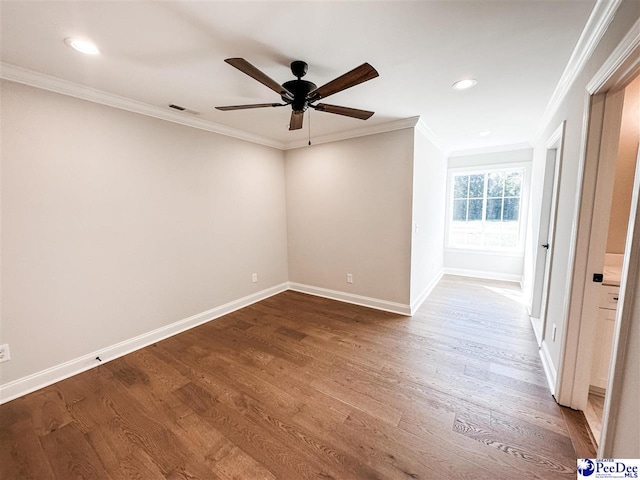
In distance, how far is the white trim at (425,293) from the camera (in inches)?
137

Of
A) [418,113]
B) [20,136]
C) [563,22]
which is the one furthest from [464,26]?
[20,136]

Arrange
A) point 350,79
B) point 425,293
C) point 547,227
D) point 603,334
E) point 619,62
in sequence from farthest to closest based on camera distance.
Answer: point 425,293 < point 547,227 < point 603,334 < point 350,79 < point 619,62

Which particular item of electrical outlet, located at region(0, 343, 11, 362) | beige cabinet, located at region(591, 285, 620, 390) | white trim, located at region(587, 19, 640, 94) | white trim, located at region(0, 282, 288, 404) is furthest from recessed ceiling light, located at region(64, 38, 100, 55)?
beige cabinet, located at region(591, 285, 620, 390)

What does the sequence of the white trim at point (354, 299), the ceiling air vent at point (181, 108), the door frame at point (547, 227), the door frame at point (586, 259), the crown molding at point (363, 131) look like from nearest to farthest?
the door frame at point (586, 259)
the door frame at point (547, 227)
the ceiling air vent at point (181, 108)
the crown molding at point (363, 131)
the white trim at point (354, 299)

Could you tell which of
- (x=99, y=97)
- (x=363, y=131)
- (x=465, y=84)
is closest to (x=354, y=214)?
(x=363, y=131)

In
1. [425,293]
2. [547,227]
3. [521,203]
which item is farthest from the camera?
[521,203]

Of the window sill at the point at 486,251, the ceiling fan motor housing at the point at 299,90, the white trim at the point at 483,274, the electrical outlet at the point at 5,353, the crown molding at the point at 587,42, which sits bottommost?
the white trim at the point at 483,274

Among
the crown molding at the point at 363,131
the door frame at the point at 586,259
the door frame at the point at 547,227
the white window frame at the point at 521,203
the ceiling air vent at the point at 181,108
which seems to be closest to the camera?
the door frame at the point at 586,259

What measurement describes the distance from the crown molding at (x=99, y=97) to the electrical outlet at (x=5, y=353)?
6.46 feet

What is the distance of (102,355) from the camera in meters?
2.40

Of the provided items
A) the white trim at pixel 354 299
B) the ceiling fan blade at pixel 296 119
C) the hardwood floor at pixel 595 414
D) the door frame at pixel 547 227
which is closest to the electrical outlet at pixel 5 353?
the ceiling fan blade at pixel 296 119

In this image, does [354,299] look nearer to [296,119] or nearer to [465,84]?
[296,119]

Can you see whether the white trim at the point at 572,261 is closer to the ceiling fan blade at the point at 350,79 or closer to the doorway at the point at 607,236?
the doorway at the point at 607,236

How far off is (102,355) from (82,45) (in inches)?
98.7
